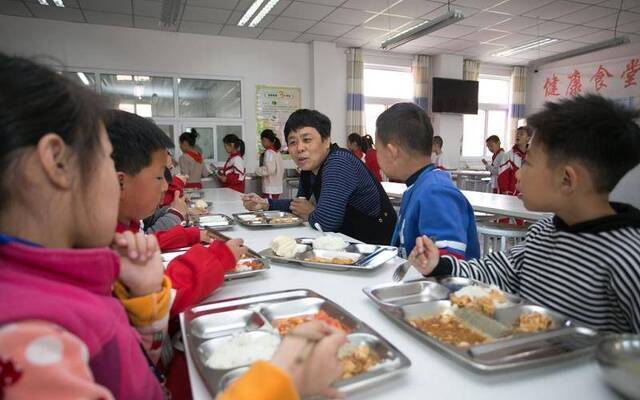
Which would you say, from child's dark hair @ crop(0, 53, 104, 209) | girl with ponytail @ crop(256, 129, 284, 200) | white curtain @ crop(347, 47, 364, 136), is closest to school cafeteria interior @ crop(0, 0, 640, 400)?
child's dark hair @ crop(0, 53, 104, 209)

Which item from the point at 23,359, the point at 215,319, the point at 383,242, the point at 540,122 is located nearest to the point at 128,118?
the point at 215,319

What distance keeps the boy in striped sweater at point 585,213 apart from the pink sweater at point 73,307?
1.07 m

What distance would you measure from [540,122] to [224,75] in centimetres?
654

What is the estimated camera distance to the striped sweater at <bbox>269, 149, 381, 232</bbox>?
2174 millimetres

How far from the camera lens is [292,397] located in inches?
21.9

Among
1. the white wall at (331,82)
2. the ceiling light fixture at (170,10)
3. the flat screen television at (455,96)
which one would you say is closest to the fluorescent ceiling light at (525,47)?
the flat screen television at (455,96)

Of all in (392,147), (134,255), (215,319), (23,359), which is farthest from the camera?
(392,147)

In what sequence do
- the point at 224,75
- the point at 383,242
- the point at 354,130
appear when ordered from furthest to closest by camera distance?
1. the point at 354,130
2. the point at 224,75
3. the point at 383,242

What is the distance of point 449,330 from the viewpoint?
930mm

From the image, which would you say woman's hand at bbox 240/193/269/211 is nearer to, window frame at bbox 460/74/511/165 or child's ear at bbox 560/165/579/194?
child's ear at bbox 560/165/579/194

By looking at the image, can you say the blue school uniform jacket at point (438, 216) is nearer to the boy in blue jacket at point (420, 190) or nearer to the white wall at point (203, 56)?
the boy in blue jacket at point (420, 190)

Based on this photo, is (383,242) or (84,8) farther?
(84,8)

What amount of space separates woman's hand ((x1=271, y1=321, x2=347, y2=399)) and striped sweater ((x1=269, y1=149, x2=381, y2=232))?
154cm

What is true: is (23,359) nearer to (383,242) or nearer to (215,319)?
(215,319)
